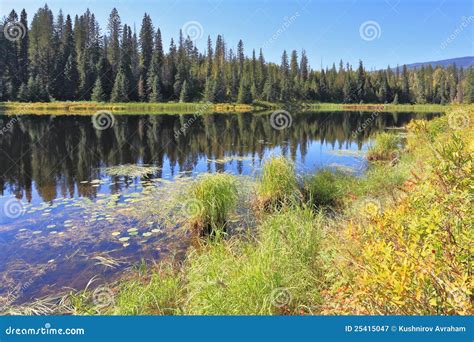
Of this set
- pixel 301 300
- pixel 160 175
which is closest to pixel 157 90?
pixel 160 175

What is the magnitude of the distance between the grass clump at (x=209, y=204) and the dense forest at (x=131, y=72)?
51.9 m

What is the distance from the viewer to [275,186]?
1067cm

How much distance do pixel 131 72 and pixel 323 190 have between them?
71.2 m

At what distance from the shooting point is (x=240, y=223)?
9.60 m

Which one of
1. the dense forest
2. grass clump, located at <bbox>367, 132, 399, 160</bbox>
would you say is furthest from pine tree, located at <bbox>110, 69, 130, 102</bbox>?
grass clump, located at <bbox>367, 132, 399, 160</bbox>

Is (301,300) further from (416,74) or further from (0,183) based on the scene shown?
(416,74)

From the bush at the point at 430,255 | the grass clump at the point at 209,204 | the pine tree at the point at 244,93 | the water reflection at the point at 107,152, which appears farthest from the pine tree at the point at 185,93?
the bush at the point at 430,255

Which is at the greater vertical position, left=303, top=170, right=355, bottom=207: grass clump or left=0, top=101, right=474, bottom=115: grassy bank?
left=0, top=101, right=474, bottom=115: grassy bank

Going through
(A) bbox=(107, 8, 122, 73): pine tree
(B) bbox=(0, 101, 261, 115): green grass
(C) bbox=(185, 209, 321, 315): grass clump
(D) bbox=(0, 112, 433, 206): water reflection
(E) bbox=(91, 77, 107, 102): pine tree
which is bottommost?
(C) bbox=(185, 209, 321, 315): grass clump

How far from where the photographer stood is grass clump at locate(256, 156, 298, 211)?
417 inches

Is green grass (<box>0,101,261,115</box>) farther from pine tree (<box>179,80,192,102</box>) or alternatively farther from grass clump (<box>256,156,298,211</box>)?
grass clump (<box>256,156,298,211</box>)

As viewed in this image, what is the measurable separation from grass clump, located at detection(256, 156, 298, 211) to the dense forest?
4977cm

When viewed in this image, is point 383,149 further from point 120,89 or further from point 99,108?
point 120,89

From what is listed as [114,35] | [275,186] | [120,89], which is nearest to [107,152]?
[275,186]
